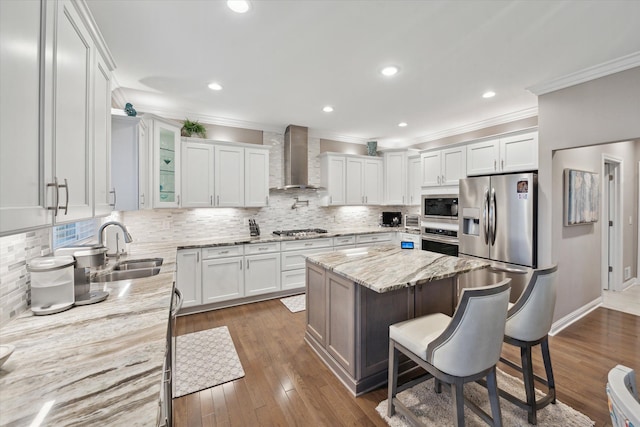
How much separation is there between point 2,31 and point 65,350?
1.05 meters

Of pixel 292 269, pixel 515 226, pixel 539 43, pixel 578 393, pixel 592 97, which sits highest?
pixel 539 43

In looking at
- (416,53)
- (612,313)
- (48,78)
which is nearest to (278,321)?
(48,78)

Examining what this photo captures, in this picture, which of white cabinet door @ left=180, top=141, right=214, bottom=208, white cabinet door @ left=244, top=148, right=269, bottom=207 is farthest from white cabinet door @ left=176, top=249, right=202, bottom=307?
white cabinet door @ left=244, top=148, right=269, bottom=207

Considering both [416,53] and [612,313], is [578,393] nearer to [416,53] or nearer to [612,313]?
[612,313]

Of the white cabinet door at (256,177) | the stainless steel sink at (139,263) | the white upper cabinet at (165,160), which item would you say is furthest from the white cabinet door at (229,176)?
the stainless steel sink at (139,263)

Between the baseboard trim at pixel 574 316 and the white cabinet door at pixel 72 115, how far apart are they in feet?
13.9

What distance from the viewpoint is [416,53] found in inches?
89.9

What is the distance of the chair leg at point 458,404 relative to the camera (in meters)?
1.36

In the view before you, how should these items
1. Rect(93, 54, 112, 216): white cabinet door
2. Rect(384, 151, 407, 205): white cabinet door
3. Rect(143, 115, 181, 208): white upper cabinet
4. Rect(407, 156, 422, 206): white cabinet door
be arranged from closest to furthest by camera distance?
Rect(93, 54, 112, 216): white cabinet door < Rect(143, 115, 181, 208): white upper cabinet < Rect(407, 156, 422, 206): white cabinet door < Rect(384, 151, 407, 205): white cabinet door

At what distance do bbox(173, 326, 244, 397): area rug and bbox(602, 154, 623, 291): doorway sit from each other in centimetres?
524

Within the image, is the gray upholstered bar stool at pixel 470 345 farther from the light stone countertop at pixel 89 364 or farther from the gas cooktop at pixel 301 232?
the gas cooktop at pixel 301 232

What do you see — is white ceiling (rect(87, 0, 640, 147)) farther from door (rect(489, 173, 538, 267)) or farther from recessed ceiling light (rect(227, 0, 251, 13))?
door (rect(489, 173, 538, 267))

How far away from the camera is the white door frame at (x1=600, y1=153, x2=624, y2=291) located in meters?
3.81

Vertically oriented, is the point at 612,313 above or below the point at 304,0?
Result: below
